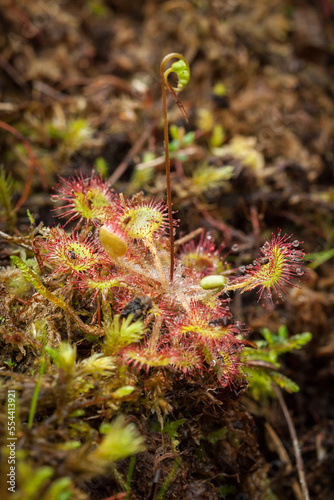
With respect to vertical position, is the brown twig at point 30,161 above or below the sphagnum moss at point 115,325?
above

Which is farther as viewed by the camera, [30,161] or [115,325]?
[30,161]

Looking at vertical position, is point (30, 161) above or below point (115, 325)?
above

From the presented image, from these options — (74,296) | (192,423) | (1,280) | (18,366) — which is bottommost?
(192,423)

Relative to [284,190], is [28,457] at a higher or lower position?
lower

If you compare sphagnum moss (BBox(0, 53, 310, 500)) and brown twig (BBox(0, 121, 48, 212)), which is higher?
brown twig (BBox(0, 121, 48, 212))

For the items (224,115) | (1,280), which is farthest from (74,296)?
(224,115)

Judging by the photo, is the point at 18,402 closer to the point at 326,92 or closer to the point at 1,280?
the point at 1,280

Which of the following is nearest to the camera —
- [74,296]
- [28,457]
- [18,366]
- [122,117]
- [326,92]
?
[28,457]

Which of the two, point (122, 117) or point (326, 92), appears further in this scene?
point (326, 92)

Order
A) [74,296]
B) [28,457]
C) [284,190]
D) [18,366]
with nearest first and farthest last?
[28,457] → [18,366] → [74,296] → [284,190]

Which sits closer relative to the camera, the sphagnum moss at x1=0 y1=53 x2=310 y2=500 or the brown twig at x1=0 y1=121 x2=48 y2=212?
the sphagnum moss at x1=0 y1=53 x2=310 y2=500

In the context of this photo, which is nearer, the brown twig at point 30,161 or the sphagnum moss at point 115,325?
the sphagnum moss at point 115,325
